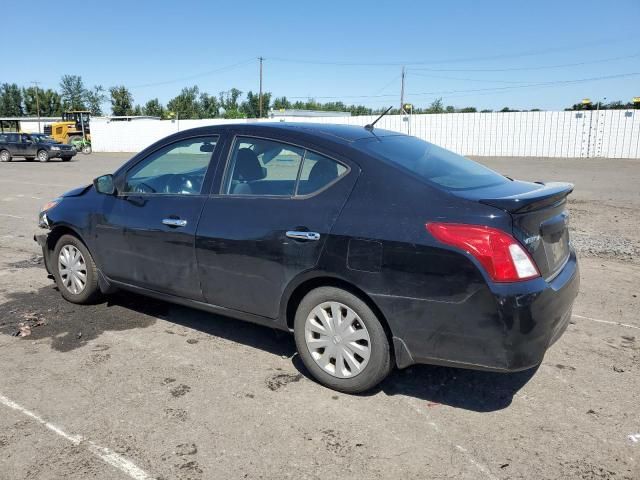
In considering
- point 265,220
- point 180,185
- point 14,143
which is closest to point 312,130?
point 265,220

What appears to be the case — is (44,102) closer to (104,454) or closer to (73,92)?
(73,92)

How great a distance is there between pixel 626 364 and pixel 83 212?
467cm

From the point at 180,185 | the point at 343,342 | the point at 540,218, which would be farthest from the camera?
the point at 180,185

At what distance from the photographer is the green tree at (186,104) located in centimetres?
9115

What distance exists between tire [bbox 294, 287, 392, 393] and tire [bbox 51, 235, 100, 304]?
7.80ft

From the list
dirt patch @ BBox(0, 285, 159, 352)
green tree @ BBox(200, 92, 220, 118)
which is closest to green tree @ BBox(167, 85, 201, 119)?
green tree @ BBox(200, 92, 220, 118)

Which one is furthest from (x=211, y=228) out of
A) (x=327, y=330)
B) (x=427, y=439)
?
(x=427, y=439)

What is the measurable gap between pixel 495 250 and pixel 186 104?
318 feet

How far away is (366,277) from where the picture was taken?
324 cm

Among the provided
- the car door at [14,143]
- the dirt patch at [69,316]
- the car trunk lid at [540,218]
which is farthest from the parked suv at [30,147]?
the car trunk lid at [540,218]

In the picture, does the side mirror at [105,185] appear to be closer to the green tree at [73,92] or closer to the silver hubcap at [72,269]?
the silver hubcap at [72,269]

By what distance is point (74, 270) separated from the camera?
5.11m

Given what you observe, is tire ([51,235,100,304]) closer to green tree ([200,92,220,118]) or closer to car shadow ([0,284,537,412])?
car shadow ([0,284,537,412])

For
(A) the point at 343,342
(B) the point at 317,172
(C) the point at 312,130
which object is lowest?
(A) the point at 343,342
